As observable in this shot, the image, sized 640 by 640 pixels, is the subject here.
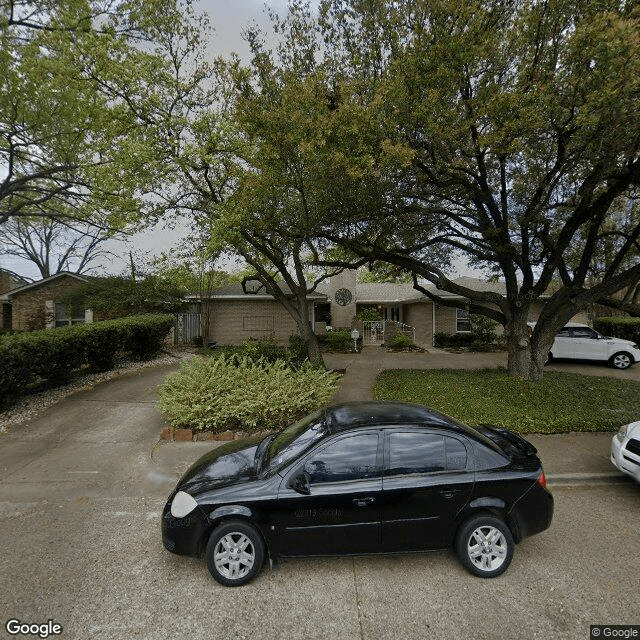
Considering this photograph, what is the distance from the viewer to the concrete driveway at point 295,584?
8.37ft

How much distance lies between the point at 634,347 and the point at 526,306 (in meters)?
6.37

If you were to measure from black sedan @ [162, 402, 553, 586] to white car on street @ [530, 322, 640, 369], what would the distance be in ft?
37.3

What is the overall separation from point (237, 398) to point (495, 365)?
10231 millimetres

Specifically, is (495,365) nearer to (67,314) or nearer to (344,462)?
(344,462)

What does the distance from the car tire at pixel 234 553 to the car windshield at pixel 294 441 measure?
56 centimetres

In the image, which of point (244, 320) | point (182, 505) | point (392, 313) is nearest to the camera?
point (182, 505)

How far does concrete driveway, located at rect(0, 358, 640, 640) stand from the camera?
2.55 m

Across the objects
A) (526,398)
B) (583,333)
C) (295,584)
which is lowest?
(295,584)

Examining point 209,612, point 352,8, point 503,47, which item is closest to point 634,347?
point 503,47

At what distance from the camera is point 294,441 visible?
11.6 feet

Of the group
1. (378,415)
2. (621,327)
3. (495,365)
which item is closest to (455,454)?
(378,415)

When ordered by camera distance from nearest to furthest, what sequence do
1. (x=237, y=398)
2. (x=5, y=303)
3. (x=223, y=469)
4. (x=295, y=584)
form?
(x=295, y=584)
(x=223, y=469)
(x=237, y=398)
(x=5, y=303)

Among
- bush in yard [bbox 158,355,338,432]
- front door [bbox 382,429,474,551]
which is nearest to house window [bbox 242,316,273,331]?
bush in yard [bbox 158,355,338,432]

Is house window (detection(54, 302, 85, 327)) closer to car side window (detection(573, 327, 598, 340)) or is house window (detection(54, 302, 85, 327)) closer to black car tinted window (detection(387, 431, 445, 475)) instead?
black car tinted window (detection(387, 431, 445, 475))
